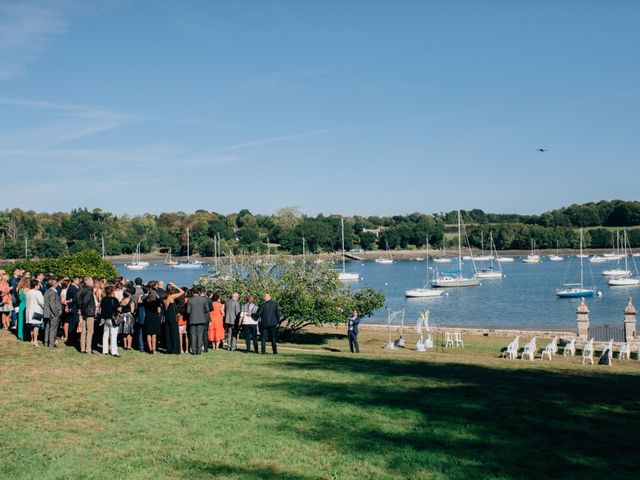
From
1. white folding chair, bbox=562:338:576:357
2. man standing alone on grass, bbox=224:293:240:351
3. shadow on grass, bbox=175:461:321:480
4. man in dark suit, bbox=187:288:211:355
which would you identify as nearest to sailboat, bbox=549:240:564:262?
white folding chair, bbox=562:338:576:357

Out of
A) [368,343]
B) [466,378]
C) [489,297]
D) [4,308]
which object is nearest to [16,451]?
[466,378]

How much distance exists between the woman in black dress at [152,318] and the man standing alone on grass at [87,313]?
51.5 inches

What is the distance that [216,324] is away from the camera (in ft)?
62.7

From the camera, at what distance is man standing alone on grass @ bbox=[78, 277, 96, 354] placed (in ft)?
54.0

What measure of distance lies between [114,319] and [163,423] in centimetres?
669

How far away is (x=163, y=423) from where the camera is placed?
10492 millimetres

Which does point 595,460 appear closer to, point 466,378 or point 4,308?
point 466,378

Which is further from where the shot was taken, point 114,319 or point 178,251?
point 178,251

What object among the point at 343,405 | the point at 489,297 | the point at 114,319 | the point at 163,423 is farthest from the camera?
the point at 489,297

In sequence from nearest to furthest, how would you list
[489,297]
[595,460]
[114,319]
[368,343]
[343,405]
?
[595,460]
[343,405]
[114,319]
[368,343]
[489,297]

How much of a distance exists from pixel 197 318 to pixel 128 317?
178 cm

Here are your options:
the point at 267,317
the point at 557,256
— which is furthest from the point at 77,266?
the point at 557,256

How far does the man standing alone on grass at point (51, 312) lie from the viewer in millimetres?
16625

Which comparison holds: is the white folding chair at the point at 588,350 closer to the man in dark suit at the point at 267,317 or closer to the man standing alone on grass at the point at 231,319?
the man in dark suit at the point at 267,317
